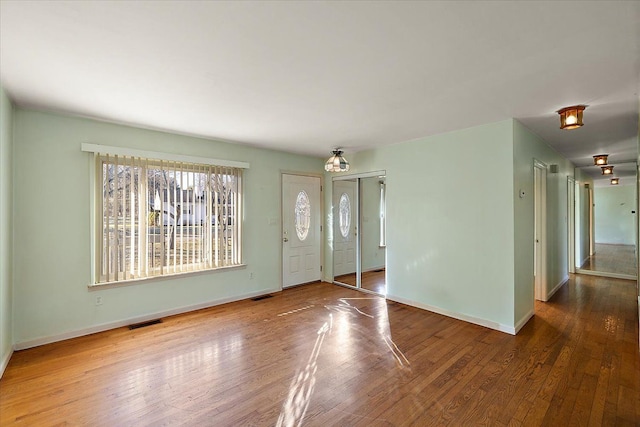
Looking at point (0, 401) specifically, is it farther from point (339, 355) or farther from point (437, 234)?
point (437, 234)

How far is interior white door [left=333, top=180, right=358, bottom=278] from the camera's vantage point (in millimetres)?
5539

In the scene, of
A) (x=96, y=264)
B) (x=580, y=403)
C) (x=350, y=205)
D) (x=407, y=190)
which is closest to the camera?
(x=580, y=403)

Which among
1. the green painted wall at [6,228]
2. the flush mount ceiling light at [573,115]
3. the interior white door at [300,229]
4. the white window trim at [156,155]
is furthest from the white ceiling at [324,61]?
the interior white door at [300,229]

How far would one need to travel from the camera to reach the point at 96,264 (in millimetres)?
3266

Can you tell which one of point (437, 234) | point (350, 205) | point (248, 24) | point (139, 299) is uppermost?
point (248, 24)

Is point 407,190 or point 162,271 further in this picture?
point 407,190

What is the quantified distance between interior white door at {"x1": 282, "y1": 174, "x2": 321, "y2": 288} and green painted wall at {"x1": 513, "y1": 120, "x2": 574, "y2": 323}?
3.30 meters

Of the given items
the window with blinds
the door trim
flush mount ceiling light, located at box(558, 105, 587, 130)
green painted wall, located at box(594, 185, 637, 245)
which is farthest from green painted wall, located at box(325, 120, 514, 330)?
green painted wall, located at box(594, 185, 637, 245)

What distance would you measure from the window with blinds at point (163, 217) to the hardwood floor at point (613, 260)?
7.70 meters

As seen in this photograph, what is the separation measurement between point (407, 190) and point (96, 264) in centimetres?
414

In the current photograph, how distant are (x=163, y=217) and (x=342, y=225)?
3.15 m

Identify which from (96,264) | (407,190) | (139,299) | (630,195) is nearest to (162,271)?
(139,299)

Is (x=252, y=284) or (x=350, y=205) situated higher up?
(x=350, y=205)

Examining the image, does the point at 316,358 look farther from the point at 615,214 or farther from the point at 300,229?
the point at 615,214
